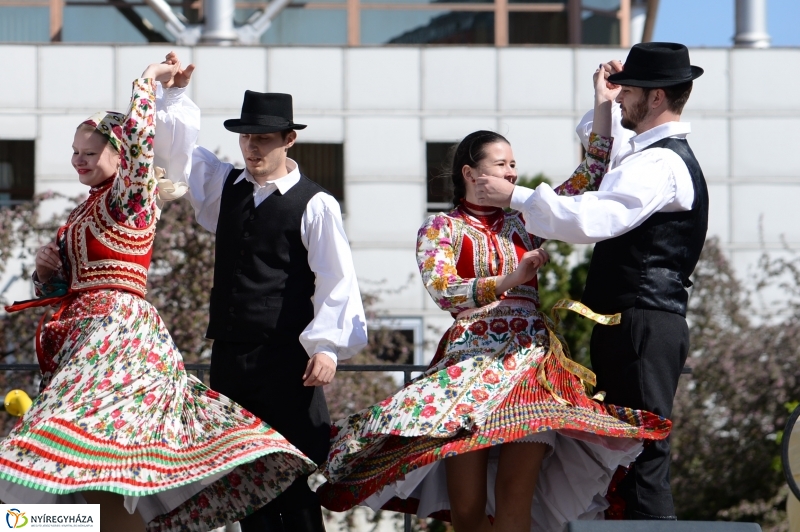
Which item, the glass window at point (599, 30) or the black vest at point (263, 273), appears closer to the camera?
the black vest at point (263, 273)

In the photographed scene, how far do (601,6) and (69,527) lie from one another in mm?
9147

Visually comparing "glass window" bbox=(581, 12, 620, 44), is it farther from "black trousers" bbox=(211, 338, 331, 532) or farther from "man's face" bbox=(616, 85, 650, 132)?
"black trousers" bbox=(211, 338, 331, 532)

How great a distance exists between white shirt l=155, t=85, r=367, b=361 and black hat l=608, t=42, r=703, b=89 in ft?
3.21

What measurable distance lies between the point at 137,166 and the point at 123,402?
68cm

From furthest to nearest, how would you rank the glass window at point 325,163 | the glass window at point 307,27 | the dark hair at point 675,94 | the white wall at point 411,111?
the glass window at point 307,27
the glass window at point 325,163
the white wall at point 411,111
the dark hair at point 675,94

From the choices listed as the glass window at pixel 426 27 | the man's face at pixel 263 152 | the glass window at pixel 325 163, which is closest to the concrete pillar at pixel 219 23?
the glass window at pixel 325 163

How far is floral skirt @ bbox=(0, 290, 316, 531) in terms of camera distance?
10.5 ft

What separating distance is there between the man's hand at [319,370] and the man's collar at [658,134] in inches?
43.4

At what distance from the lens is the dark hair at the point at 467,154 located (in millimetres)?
3760

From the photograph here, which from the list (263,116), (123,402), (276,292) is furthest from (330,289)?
(123,402)

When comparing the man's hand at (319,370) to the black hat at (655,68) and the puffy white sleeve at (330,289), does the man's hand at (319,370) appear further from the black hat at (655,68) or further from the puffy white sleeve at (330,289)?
the black hat at (655,68)

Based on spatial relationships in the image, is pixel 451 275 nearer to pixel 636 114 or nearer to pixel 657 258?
pixel 657 258

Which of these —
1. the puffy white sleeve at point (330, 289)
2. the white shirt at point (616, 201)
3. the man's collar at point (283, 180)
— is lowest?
the puffy white sleeve at point (330, 289)

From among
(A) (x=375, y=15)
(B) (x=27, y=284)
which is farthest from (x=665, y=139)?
(A) (x=375, y=15)
